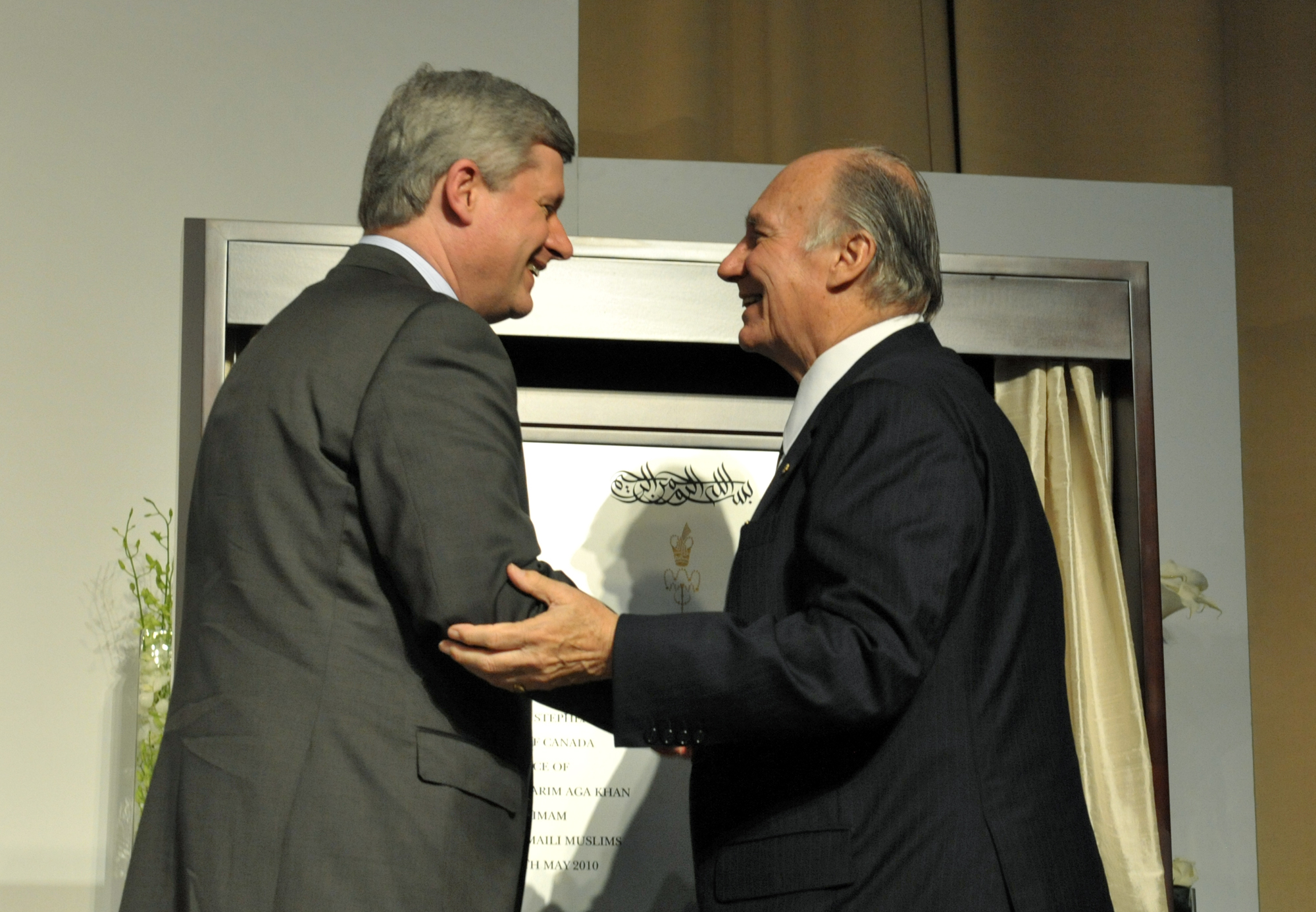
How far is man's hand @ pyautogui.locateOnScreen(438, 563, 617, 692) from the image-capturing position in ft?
4.92

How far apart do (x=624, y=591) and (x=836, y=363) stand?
0.97 m

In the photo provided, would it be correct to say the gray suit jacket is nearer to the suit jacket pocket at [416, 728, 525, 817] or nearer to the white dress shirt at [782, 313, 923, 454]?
the suit jacket pocket at [416, 728, 525, 817]

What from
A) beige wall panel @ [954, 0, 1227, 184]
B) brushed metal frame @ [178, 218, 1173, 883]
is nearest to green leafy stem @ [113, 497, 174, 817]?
brushed metal frame @ [178, 218, 1173, 883]

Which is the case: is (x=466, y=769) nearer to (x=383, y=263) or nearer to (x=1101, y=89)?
(x=383, y=263)

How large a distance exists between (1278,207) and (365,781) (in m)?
3.86

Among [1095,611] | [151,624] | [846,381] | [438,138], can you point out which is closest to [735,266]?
[846,381]

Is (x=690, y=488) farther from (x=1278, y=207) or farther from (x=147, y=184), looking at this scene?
(x=1278, y=207)

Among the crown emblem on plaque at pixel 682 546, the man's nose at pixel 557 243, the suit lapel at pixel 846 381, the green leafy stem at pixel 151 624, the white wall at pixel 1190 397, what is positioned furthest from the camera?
the white wall at pixel 1190 397

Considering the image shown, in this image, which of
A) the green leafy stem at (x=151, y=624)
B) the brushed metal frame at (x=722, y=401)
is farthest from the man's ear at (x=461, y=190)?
the green leafy stem at (x=151, y=624)

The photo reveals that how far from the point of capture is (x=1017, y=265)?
264 cm

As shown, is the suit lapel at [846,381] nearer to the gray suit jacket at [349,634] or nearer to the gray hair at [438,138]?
the gray suit jacket at [349,634]

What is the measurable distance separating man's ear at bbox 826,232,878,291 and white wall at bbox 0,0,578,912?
3.64 ft

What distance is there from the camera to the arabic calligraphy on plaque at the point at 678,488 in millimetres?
2719

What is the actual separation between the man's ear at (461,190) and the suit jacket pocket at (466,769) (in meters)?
0.71
